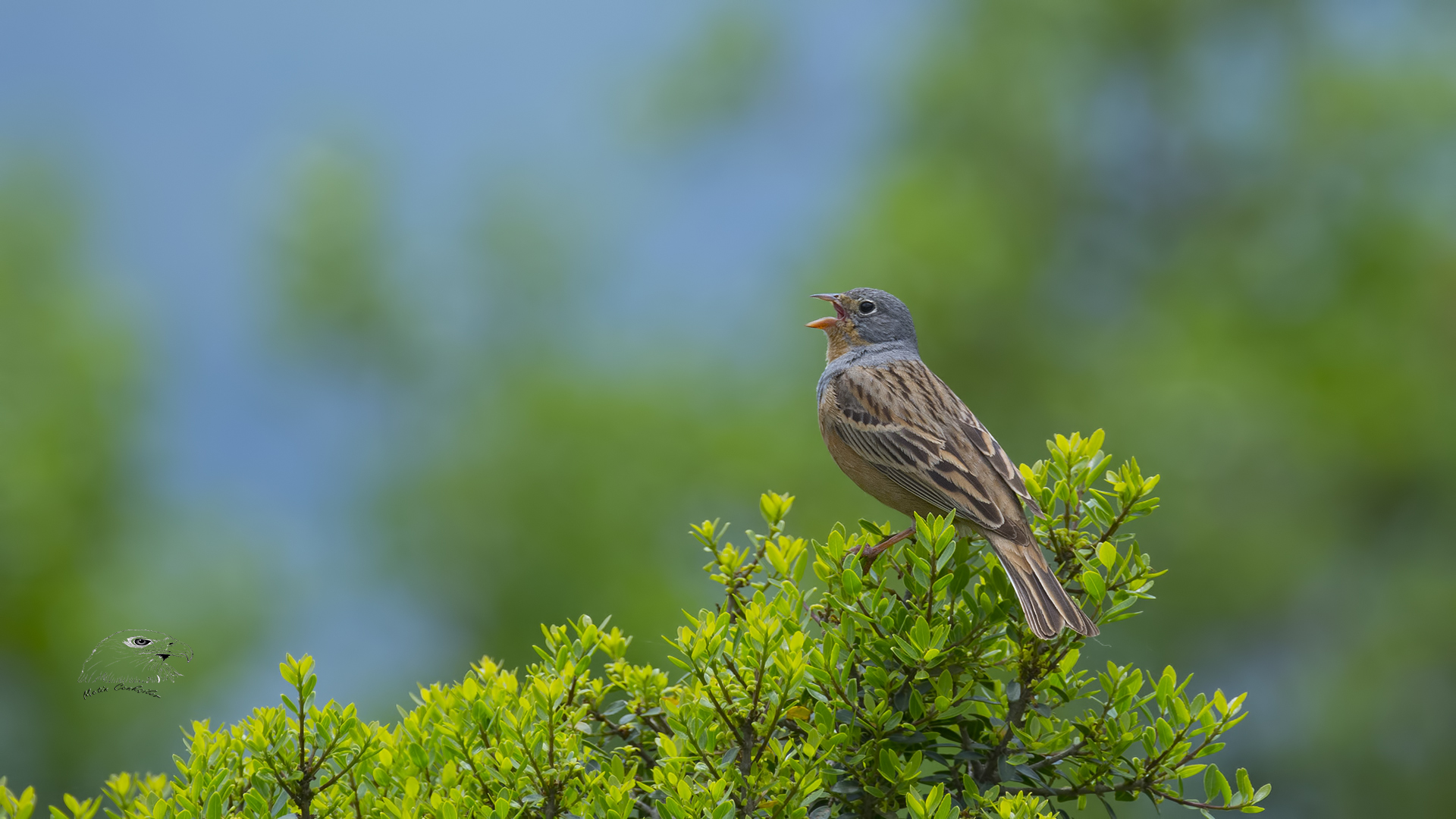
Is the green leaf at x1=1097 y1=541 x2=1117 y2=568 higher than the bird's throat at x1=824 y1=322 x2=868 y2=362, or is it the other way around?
the bird's throat at x1=824 y1=322 x2=868 y2=362

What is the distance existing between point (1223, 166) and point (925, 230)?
5599 mm

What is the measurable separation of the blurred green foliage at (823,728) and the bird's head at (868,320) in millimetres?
2620

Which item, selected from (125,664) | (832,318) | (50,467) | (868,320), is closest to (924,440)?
(868,320)

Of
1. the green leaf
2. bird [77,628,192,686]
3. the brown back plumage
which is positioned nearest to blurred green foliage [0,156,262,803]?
bird [77,628,192,686]

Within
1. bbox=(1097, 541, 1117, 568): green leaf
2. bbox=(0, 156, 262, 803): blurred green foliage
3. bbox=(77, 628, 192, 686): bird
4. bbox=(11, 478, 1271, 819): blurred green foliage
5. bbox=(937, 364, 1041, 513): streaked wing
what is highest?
bbox=(0, 156, 262, 803): blurred green foliage

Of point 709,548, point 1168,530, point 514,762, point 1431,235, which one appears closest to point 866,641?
point 709,548

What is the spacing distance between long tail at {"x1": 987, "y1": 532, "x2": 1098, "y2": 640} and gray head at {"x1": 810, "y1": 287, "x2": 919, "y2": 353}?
287 centimetres

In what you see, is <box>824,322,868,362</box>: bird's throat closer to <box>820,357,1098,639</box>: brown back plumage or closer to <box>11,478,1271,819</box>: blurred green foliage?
<box>820,357,1098,639</box>: brown back plumage

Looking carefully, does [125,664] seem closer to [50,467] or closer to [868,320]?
[868,320]

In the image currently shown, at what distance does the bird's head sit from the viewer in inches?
254

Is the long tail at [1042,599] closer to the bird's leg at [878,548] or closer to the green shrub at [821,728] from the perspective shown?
the green shrub at [821,728]

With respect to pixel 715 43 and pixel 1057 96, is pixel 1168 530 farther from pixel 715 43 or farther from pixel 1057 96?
pixel 715 43

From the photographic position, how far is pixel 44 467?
13203 millimetres

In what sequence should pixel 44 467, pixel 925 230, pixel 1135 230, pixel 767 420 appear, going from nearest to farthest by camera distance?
pixel 44 467, pixel 925 230, pixel 767 420, pixel 1135 230
